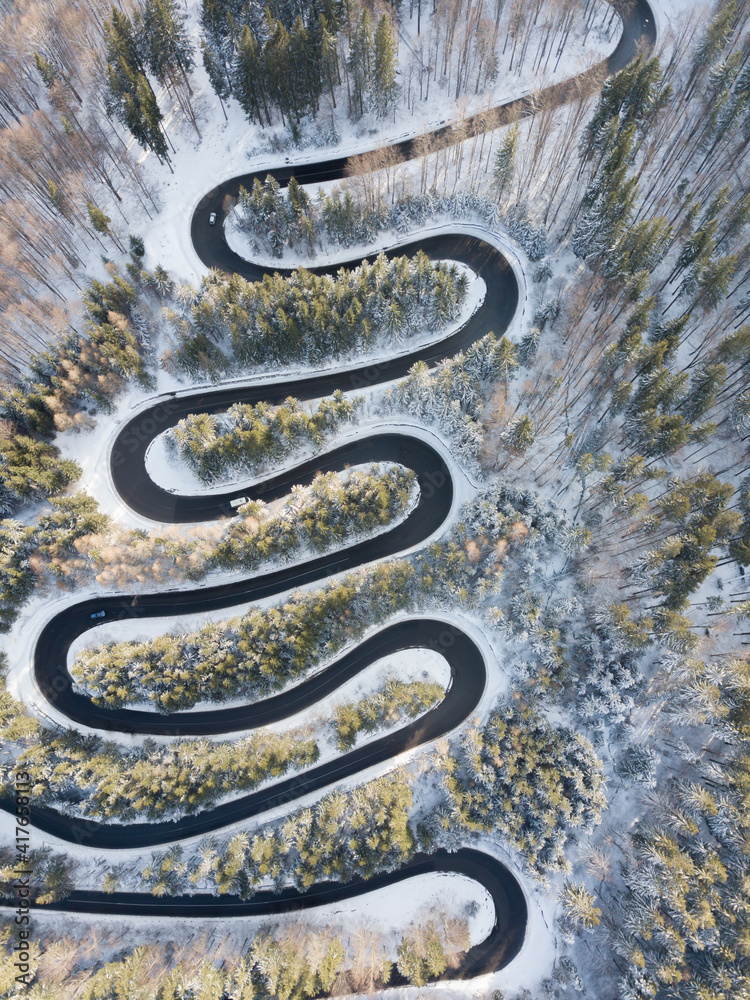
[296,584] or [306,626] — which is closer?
[306,626]

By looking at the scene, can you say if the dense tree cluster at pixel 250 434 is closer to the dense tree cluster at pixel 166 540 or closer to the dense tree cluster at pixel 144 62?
the dense tree cluster at pixel 166 540

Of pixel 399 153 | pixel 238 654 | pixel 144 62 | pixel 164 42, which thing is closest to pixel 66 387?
pixel 238 654

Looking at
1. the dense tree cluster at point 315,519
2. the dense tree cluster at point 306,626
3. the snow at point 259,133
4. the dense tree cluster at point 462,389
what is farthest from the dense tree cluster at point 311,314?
the dense tree cluster at point 306,626

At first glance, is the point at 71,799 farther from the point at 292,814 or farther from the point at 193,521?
the point at 193,521

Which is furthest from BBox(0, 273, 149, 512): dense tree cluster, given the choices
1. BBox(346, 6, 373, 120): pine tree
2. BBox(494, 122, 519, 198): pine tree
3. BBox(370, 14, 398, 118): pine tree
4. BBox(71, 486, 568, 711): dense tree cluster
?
BBox(494, 122, 519, 198): pine tree

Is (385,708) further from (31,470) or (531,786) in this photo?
(31,470)

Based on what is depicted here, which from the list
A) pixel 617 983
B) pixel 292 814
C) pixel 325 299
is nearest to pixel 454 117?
pixel 325 299
